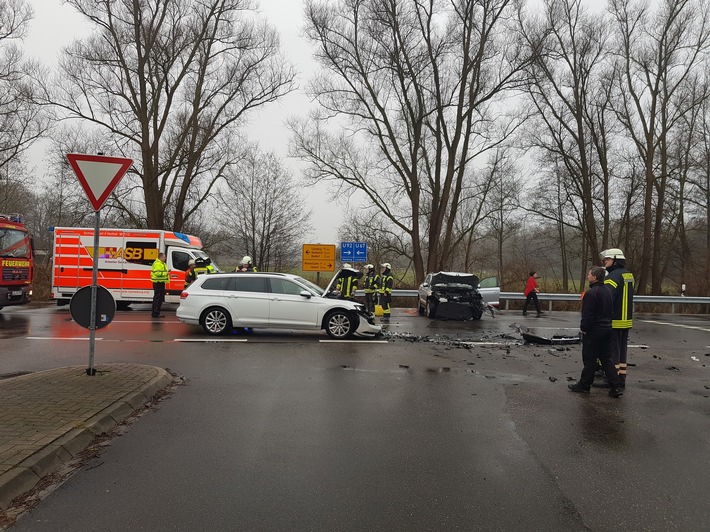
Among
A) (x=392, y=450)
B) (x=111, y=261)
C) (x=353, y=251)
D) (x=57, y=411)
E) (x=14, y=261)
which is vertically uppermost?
(x=353, y=251)

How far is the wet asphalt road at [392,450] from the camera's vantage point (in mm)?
3398

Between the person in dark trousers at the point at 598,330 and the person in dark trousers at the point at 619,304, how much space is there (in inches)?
13.2

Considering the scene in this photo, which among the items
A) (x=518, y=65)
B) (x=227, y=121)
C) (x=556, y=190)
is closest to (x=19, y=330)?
(x=227, y=121)

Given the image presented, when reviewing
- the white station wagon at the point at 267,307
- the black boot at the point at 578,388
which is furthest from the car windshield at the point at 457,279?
the black boot at the point at 578,388

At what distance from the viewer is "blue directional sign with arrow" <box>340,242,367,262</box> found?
25.3 m

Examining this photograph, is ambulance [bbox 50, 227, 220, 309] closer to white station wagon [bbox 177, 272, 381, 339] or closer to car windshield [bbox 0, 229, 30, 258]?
car windshield [bbox 0, 229, 30, 258]

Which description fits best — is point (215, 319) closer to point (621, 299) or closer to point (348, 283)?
point (348, 283)

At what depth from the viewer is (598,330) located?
6.82m

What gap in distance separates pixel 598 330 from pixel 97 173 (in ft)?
22.6

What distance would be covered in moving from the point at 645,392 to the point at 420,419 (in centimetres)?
372

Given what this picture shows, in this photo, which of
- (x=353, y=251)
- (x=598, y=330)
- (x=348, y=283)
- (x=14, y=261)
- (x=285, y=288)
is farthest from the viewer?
(x=353, y=251)

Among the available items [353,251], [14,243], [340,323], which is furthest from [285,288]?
[353,251]

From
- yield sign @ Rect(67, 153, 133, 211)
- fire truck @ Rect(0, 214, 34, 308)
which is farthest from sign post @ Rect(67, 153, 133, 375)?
fire truck @ Rect(0, 214, 34, 308)

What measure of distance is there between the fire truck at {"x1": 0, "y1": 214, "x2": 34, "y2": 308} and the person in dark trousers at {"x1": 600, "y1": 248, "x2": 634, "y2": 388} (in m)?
15.6
